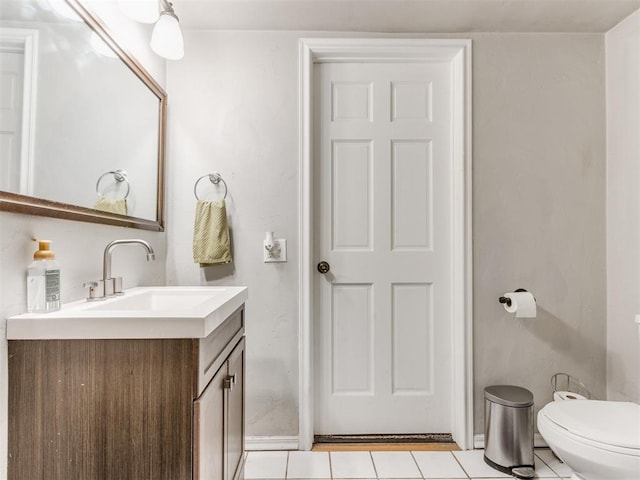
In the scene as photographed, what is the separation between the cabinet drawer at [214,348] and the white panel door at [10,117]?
2.04 feet

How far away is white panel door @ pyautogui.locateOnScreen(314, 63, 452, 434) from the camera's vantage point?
6.77ft

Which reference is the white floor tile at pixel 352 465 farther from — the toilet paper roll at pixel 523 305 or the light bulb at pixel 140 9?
the light bulb at pixel 140 9

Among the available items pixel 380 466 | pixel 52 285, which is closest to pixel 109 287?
pixel 52 285

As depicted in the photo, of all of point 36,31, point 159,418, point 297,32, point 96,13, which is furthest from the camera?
point 297,32

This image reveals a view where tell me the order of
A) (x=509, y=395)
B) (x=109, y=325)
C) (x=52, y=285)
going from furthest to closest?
(x=509, y=395)
(x=52, y=285)
(x=109, y=325)

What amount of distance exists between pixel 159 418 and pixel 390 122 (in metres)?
1.75

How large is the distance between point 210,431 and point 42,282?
1.94 ft

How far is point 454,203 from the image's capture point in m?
2.04

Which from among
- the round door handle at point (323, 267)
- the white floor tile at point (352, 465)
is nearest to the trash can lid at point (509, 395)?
the white floor tile at point (352, 465)

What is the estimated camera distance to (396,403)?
6.78ft

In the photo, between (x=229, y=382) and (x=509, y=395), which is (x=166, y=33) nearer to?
(x=229, y=382)

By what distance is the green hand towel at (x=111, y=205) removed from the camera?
1.34 metres

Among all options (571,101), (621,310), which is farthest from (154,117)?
(621,310)

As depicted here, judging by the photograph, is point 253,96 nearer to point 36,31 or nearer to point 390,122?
point 390,122
